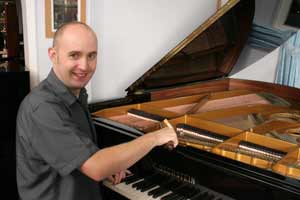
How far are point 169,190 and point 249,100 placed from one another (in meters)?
1.40

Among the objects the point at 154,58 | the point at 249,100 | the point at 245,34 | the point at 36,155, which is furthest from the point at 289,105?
the point at 36,155

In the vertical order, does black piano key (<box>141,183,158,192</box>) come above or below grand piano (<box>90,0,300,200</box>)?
below

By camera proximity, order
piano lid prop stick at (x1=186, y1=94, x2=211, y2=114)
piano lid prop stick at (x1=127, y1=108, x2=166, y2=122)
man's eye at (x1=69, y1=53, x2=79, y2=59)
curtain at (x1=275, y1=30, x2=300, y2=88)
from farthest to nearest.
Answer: curtain at (x1=275, y1=30, x2=300, y2=88)
piano lid prop stick at (x1=186, y1=94, x2=211, y2=114)
piano lid prop stick at (x1=127, y1=108, x2=166, y2=122)
man's eye at (x1=69, y1=53, x2=79, y2=59)

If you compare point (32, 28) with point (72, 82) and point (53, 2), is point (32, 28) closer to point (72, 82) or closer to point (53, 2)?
point (53, 2)

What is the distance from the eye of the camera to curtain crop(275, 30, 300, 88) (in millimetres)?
3602

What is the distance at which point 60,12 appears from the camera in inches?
84.7

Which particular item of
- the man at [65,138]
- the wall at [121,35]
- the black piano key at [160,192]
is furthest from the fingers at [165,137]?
the wall at [121,35]

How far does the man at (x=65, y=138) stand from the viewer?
47.3 inches

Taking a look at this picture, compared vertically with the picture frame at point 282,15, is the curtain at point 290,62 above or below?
below

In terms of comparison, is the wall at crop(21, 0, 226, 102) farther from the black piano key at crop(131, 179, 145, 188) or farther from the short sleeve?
the short sleeve

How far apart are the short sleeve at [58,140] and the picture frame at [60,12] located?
105 cm

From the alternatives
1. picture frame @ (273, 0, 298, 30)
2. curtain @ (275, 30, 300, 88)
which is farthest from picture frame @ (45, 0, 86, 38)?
curtain @ (275, 30, 300, 88)

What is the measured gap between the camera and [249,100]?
9.19 ft

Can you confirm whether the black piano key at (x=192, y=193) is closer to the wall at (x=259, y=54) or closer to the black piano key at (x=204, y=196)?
the black piano key at (x=204, y=196)
